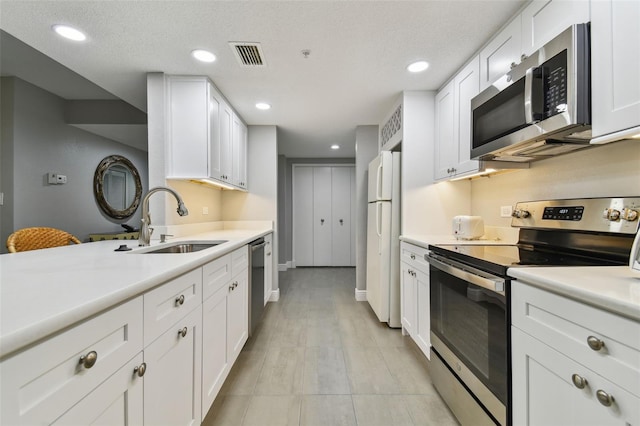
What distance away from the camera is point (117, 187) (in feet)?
15.5

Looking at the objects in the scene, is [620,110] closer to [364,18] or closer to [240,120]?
[364,18]

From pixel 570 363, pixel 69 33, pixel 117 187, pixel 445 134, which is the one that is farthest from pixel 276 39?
pixel 117 187

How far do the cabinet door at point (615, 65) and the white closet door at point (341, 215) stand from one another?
15.7ft

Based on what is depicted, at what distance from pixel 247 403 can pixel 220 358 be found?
0.34 meters

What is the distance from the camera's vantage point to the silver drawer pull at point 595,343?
0.74 metres

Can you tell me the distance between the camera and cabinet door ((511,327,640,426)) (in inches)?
28.1

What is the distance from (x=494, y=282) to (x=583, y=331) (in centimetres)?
35

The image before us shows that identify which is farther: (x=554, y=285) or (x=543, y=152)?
(x=543, y=152)

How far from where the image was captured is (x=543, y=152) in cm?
158

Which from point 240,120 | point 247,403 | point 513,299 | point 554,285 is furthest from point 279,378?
point 240,120

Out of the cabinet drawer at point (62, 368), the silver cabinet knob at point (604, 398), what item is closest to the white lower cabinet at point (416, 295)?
the silver cabinet knob at point (604, 398)

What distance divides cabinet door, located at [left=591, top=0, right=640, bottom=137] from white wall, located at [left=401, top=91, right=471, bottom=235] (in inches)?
58.4

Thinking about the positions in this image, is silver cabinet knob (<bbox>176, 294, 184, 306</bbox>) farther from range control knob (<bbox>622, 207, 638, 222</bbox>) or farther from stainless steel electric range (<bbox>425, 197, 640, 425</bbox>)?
range control knob (<bbox>622, 207, 638, 222</bbox>)

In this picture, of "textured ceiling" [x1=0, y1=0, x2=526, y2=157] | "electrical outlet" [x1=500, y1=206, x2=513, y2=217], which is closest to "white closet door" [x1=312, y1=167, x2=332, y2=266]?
"textured ceiling" [x1=0, y1=0, x2=526, y2=157]
